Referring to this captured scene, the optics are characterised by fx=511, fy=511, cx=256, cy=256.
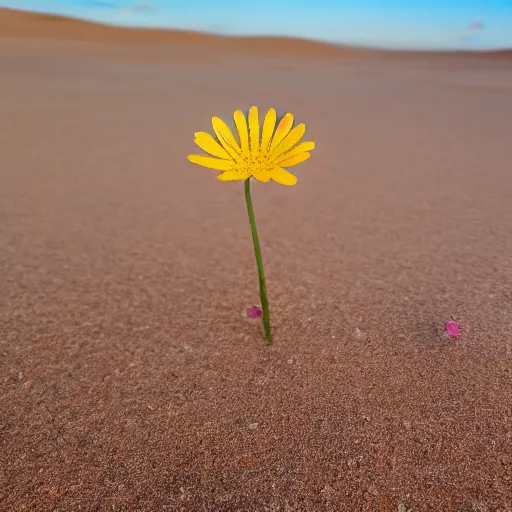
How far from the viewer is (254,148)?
0.76 m

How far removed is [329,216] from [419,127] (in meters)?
1.36

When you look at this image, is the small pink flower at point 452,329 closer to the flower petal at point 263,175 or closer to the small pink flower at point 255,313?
the small pink flower at point 255,313

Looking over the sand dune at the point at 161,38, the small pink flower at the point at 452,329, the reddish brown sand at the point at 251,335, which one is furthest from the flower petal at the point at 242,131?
the sand dune at the point at 161,38

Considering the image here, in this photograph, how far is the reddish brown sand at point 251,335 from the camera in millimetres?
691

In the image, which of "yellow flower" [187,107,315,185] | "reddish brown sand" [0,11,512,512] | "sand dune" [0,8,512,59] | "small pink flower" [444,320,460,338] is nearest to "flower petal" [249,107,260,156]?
"yellow flower" [187,107,315,185]

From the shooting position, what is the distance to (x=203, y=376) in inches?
34.1

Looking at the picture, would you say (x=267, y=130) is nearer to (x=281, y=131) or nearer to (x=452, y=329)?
(x=281, y=131)

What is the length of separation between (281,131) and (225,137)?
0.09 meters

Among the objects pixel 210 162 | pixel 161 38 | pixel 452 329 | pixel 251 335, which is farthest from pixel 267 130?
pixel 161 38

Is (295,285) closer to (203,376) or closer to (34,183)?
(203,376)

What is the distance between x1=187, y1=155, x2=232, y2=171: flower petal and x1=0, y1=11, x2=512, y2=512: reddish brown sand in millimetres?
359

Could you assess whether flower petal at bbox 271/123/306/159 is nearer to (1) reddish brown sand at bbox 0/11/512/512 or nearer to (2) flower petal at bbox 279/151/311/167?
(2) flower petal at bbox 279/151/311/167

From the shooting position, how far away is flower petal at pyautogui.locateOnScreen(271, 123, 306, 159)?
75 centimetres

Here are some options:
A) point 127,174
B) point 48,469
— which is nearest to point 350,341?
point 48,469
